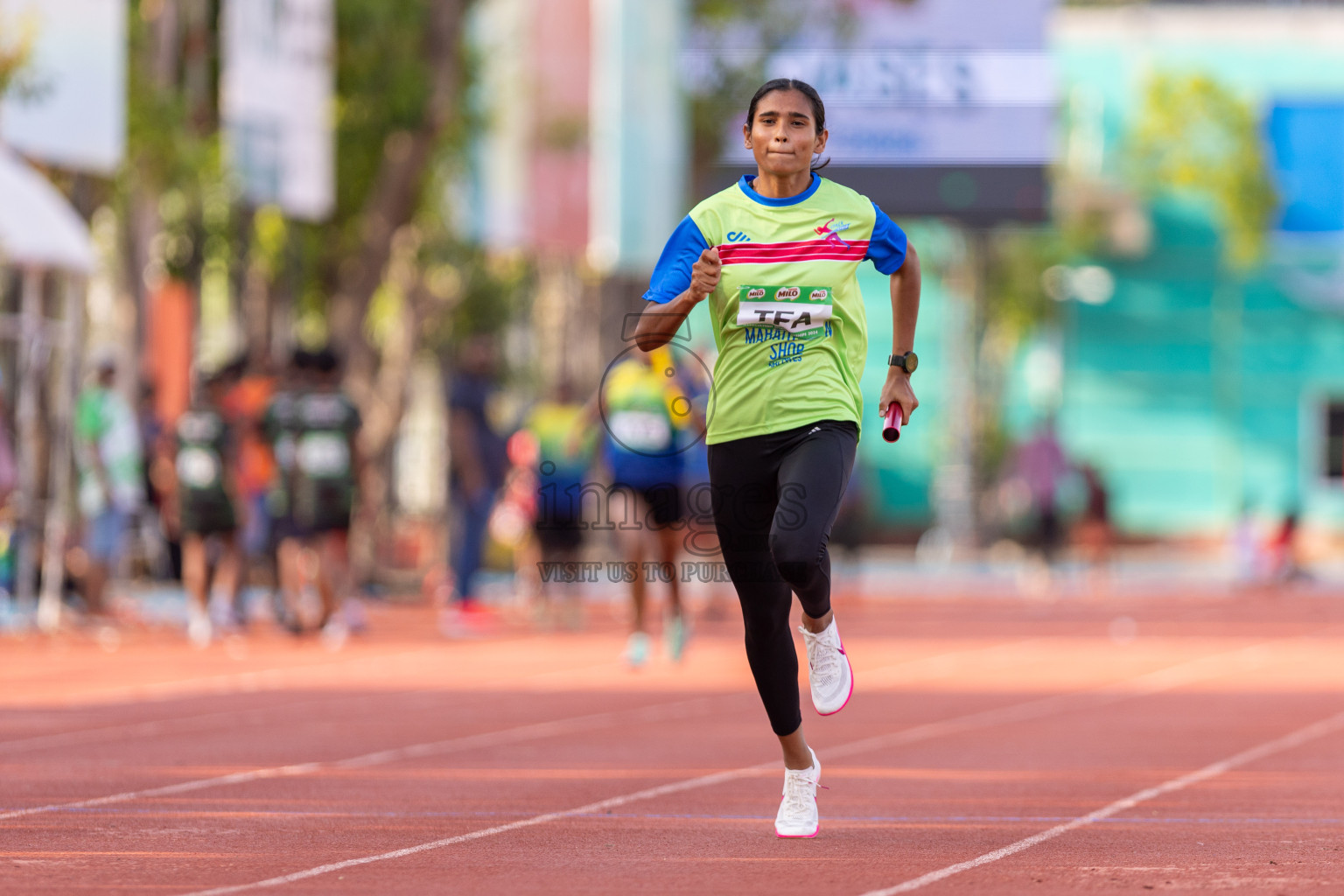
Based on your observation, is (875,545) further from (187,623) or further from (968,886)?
(968,886)

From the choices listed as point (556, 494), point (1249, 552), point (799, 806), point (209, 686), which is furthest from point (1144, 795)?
point (1249, 552)

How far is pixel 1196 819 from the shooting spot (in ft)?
24.7

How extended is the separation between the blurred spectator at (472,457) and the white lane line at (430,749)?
6457mm

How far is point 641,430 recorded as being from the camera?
14641mm

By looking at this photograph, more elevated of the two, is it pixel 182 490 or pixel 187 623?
pixel 182 490

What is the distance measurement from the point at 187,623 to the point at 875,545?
2523 centimetres

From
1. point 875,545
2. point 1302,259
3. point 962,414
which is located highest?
point 1302,259

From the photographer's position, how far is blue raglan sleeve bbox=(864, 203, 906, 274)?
699 cm

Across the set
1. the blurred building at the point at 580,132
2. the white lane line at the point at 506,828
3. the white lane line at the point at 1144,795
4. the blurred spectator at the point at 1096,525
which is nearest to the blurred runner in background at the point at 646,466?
the white lane line at the point at 1144,795

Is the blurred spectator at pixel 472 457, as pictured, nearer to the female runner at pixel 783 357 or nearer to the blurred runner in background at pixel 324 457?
the blurred runner in background at pixel 324 457

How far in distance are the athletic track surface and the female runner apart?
0.55 metres

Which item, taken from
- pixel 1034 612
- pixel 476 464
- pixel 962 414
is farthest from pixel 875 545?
pixel 476 464

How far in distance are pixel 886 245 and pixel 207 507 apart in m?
10.3

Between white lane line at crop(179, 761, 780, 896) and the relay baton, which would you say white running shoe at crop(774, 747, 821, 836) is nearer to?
white lane line at crop(179, 761, 780, 896)
